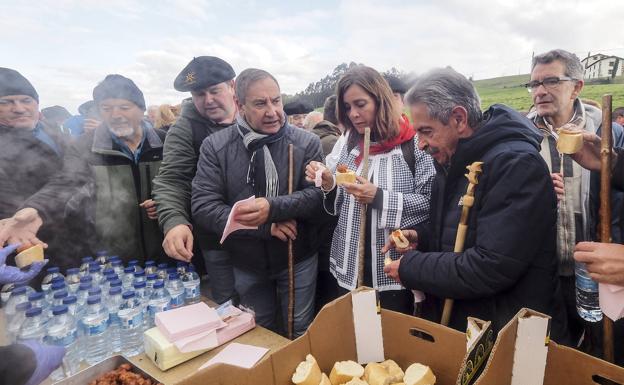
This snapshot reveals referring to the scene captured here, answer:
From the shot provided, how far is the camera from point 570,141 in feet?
4.75

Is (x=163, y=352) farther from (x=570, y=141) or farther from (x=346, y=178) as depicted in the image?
(x=570, y=141)

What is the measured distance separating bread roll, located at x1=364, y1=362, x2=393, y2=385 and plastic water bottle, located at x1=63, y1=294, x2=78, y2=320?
4.15 ft

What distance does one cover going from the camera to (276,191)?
2.35 m

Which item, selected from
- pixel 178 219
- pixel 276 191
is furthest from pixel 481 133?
pixel 178 219

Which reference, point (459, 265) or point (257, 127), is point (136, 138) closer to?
point (257, 127)

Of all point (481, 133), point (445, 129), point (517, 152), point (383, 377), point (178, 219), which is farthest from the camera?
point (178, 219)

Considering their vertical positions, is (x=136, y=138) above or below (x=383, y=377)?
above

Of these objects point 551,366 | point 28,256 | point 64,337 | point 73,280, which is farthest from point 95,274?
point 551,366

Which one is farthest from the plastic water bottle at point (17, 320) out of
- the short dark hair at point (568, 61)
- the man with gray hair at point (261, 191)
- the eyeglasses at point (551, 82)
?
the short dark hair at point (568, 61)

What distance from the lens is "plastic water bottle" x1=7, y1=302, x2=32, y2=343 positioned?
1656 millimetres

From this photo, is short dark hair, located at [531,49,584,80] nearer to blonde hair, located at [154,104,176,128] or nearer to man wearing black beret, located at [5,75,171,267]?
man wearing black beret, located at [5,75,171,267]

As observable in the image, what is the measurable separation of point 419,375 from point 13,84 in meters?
3.01

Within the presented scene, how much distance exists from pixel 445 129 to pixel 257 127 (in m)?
1.19

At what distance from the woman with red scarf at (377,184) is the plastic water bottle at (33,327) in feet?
4.82
